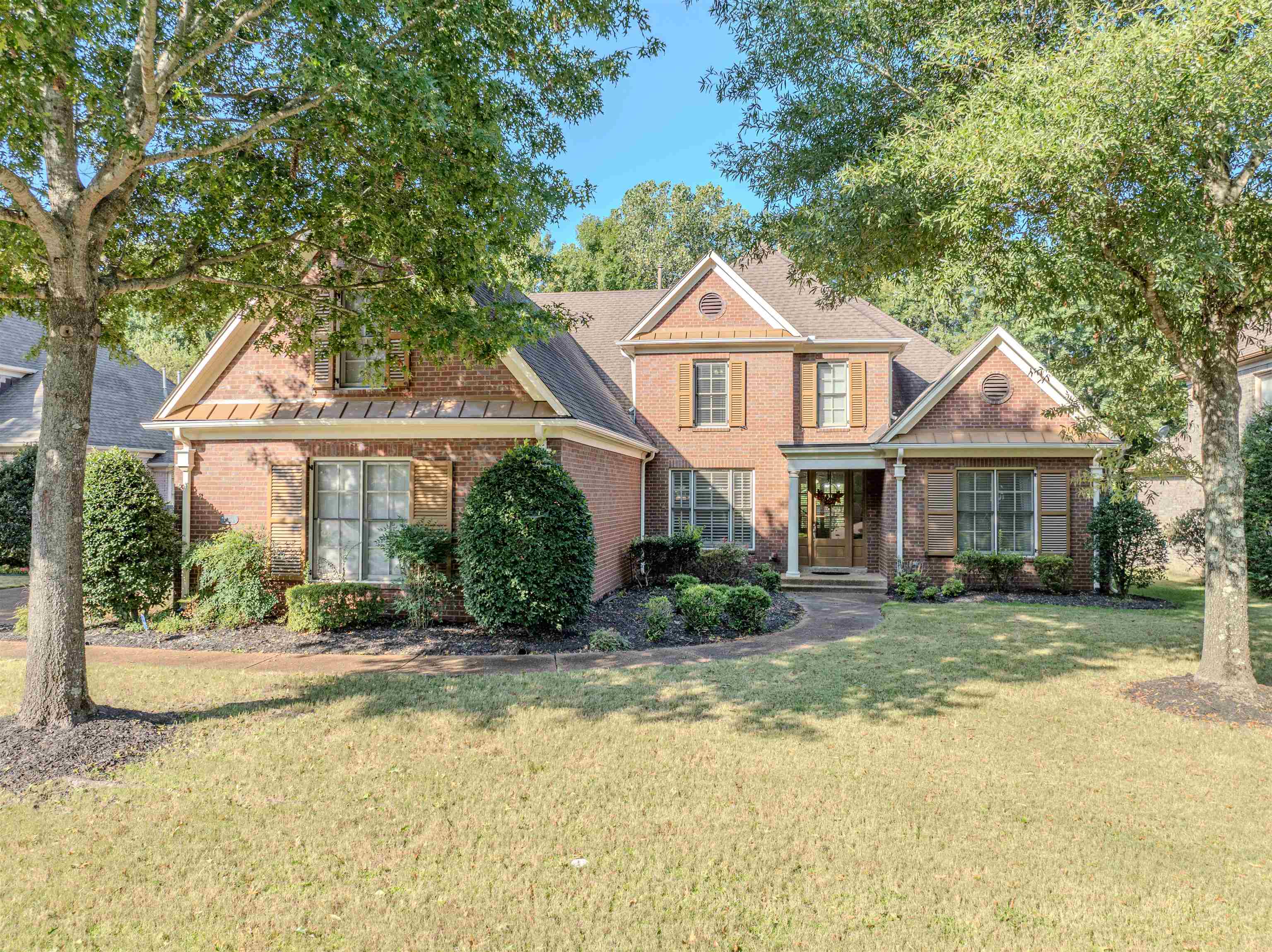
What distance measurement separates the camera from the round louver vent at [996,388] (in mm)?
15234

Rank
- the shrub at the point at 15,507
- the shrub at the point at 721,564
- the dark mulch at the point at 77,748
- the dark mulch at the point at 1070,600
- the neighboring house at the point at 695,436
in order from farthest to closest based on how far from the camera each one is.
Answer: the shrub at the point at 15,507 < the shrub at the point at 721,564 < the dark mulch at the point at 1070,600 < the neighboring house at the point at 695,436 < the dark mulch at the point at 77,748

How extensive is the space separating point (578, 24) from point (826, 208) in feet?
10.9

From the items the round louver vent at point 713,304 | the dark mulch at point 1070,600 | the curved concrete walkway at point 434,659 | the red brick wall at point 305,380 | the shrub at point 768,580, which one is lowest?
the dark mulch at point 1070,600

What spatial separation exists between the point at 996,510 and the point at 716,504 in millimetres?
6025

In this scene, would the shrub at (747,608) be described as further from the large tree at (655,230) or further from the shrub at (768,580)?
the large tree at (655,230)

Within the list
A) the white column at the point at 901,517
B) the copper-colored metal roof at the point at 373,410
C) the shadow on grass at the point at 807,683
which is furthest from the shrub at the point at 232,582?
the white column at the point at 901,517

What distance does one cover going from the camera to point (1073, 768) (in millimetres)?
5457

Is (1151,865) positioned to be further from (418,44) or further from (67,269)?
(67,269)

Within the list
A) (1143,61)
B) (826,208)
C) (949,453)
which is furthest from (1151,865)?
(949,453)

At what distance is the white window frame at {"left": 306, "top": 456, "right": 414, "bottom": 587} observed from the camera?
11.1 meters

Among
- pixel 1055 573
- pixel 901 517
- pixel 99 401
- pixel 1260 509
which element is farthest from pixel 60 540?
pixel 99 401

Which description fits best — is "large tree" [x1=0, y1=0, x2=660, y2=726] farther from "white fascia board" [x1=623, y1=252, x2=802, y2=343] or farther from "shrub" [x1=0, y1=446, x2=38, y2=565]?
"shrub" [x1=0, y1=446, x2=38, y2=565]

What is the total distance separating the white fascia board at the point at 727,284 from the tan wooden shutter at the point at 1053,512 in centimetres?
609

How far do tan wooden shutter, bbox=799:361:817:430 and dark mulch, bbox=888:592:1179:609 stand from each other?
4.46 m
